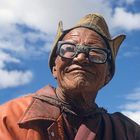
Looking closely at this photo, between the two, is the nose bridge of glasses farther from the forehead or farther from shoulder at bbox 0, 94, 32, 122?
shoulder at bbox 0, 94, 32, 122

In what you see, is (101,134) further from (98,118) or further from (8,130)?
(8,130)

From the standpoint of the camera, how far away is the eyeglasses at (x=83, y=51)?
6.80 m

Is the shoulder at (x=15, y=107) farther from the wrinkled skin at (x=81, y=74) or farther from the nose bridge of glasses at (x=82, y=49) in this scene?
the nose bridge of glasses at (x=82, y=49)

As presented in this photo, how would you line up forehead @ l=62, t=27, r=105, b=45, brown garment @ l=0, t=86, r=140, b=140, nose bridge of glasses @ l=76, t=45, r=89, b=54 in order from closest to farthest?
brown garment @ l=0, t=86, r=140, b=140, nose bridge of glasses @ l=76, t=45, r=89, b=54, forehead @ l=62, t=27, r=105, b=45

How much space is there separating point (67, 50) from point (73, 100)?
0.50m

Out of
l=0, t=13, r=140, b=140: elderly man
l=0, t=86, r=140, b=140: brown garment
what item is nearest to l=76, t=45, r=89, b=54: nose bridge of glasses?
l=0, t=13, r=140, b=140: elderly man

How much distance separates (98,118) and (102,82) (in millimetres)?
424

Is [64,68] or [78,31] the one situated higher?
[78,31]

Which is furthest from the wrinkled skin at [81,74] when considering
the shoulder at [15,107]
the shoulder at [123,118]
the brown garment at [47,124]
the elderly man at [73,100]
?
the shoulder at [123,118]

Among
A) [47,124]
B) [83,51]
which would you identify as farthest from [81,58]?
[47,124]

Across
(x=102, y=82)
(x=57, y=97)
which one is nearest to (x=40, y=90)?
(x=57, y=97)

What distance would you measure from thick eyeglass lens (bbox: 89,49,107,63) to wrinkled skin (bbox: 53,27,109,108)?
0.05 metres

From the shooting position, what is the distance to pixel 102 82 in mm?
6910

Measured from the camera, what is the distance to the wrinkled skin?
6703mm
